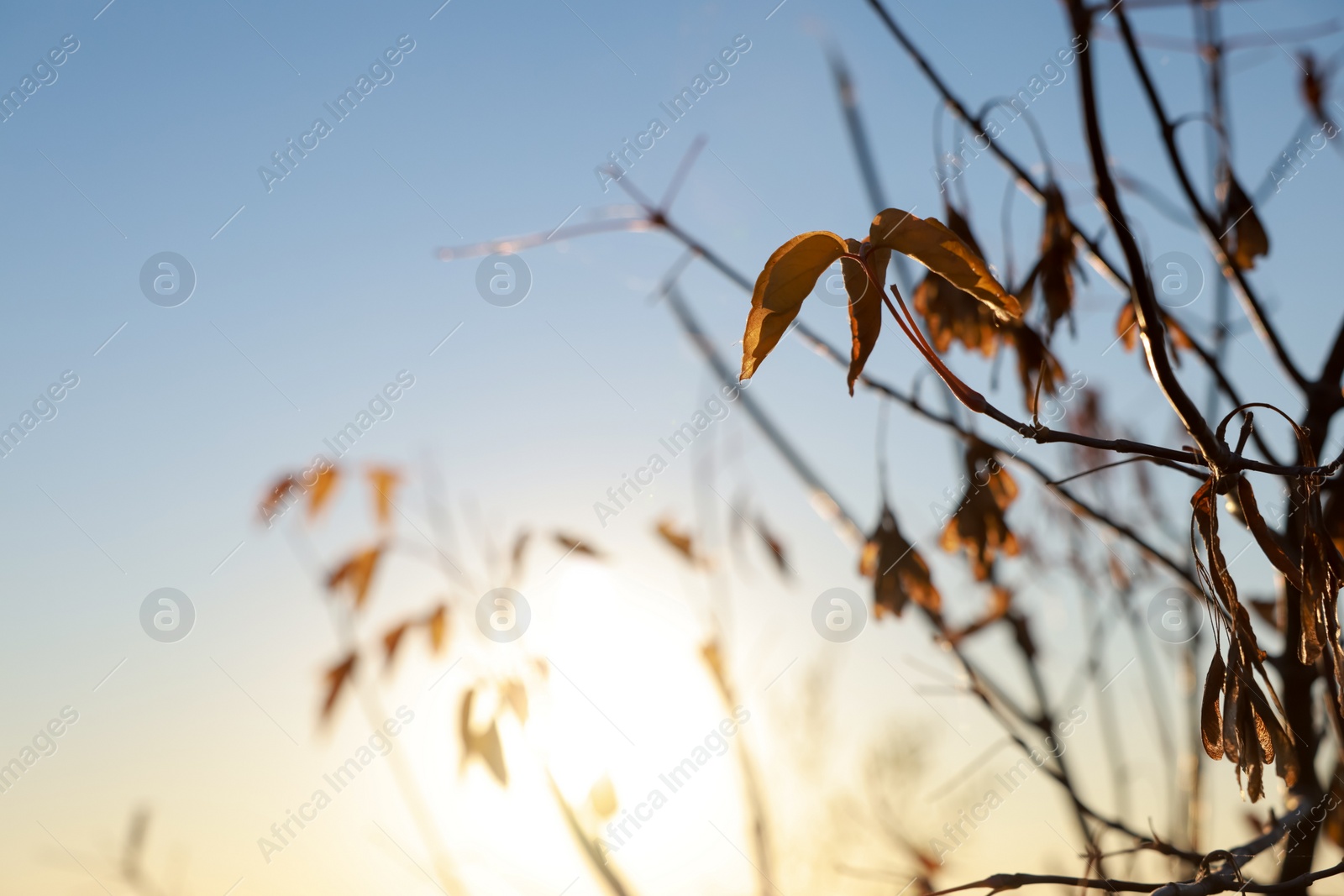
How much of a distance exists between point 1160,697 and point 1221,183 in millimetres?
882

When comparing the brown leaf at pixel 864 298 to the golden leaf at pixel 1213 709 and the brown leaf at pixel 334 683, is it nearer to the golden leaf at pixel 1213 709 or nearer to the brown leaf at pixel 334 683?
the golden leaf at pixel 1213 709

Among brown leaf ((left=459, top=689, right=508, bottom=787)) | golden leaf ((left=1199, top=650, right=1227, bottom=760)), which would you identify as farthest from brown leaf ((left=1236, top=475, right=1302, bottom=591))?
brown leaf ((left=459, top=689, right=508, bottom=787))

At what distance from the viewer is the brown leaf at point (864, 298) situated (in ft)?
1.62

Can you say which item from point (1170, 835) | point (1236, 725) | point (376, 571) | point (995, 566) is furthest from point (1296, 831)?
point (376, 571)

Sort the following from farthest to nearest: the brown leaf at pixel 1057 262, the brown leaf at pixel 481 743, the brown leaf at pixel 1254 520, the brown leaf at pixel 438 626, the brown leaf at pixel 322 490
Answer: the brown leaf at pixel 322 490 → the brown leaf at pixel 438 626 → the brown leaf at pixel 481 743 → the brown leaf at pixel 1057 262 → the brown leaf at pixel 1254 520

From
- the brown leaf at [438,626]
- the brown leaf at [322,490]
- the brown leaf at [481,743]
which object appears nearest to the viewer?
the brown leaf at [481,743]

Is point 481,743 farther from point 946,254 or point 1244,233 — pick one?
point 1244,233

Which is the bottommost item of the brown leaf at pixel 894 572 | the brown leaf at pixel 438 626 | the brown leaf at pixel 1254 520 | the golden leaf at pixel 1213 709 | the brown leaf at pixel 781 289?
the golden leaf at pixel 1213 709

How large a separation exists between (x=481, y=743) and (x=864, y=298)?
1022 mm

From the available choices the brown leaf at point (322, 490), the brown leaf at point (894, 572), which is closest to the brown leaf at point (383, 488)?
the brown leaf at point (322, 490)

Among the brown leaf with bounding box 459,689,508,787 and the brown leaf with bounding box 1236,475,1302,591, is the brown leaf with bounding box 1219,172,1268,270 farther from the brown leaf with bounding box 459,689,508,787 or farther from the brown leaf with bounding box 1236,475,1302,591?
the brown leaf with bounding box 459,689,508,787

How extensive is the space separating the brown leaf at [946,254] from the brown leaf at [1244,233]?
0.74 metres

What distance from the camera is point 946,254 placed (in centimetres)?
48

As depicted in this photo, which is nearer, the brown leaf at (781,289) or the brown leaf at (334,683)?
the brown leaf at (781,289)
